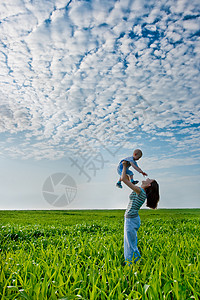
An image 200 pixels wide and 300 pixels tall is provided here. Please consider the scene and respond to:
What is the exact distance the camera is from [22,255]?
Result: 6.27m

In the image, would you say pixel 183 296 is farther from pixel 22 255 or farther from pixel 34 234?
pixel 34 234

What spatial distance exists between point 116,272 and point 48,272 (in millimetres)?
1114

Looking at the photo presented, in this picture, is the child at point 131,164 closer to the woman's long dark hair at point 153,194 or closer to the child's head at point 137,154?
the child's head at point 137,154

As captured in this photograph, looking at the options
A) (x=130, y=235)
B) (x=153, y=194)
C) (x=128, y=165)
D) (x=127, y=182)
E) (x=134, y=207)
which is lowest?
(x=130, y=235)

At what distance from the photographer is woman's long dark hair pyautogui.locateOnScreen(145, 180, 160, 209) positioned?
509 centimetres

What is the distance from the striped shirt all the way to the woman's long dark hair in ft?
0.75

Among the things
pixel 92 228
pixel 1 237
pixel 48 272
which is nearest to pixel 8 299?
pixel 48 272

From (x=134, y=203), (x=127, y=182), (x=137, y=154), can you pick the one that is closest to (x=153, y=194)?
(x=134, y=203)

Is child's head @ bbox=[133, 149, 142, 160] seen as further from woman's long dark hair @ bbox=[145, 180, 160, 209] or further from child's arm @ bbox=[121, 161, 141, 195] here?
woman's long dark hair @ bbox=[145, 180, 160, 209]

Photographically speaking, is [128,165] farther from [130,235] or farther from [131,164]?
[130,235]

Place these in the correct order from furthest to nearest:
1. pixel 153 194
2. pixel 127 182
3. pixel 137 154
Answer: pixel 153 194 → pixel 137 154 → pixel 127 182

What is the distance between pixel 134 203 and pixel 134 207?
72mm

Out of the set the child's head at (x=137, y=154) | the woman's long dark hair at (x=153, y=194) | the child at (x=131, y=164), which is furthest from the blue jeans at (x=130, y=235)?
the child's head at (x=137, y=154)

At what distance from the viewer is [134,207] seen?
4.79m
